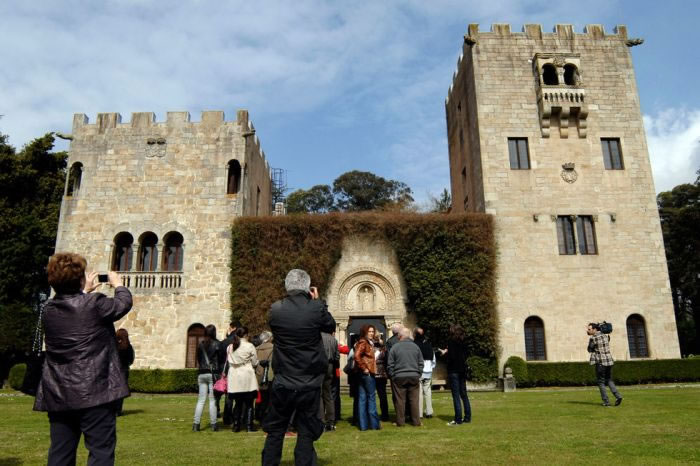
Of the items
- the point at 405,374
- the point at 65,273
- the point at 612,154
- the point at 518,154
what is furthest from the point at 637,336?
the point at 65,273

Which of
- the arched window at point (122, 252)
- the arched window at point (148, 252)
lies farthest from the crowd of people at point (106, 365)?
the arched window at point (122, 252)

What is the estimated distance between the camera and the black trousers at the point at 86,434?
13.0 ft

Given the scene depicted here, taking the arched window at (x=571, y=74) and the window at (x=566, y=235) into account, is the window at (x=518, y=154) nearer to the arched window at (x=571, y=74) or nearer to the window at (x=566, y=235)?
the window at (x=566, y=235)

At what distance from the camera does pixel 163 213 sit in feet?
72.6

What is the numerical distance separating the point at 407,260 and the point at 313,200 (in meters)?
34.8

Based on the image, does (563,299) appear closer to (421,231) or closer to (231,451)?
(421,231)

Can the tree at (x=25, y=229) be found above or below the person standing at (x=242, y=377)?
above

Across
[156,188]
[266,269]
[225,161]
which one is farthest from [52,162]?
[266,269]

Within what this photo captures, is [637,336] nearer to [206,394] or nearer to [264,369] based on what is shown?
[264,369]

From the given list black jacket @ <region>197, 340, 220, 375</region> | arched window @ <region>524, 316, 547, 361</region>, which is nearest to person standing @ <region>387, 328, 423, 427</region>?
black jacket @ <region>197, 340, 220, 375</region>

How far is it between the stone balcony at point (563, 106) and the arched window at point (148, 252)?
17353mm

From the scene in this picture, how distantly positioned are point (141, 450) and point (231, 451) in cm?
130

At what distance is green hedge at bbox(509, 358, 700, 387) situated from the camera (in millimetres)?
19016

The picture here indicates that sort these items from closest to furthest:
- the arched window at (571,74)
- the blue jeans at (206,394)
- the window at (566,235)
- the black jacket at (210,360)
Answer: the blue jeans at (206,394) < the black jacket at (210,360) < the window at (566,235) < the arched window at (571,74)
